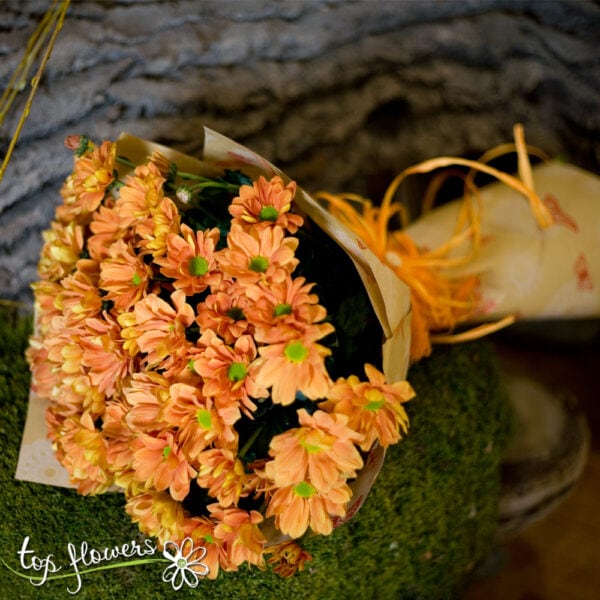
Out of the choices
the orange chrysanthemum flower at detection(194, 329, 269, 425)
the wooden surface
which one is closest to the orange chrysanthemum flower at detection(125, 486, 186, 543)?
the orange chrysanthemum flower at detection(194, 329, 269, 425)

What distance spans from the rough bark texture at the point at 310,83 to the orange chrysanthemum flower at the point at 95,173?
31cm

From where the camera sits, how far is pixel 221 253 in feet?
1.73

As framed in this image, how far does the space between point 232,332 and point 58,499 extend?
34cm

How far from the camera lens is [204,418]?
19.9 inches

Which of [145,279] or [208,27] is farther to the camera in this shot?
[208,27]

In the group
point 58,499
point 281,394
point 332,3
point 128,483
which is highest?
point 332,3

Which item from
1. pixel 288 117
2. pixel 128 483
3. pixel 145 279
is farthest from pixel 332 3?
pixel 128 483

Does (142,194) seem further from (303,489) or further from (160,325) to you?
(303,489)

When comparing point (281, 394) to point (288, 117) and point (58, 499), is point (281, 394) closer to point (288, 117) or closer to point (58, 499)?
point (58, 499)

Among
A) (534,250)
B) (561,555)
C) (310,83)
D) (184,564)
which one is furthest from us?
(561,555)

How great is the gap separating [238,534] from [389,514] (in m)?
0.25

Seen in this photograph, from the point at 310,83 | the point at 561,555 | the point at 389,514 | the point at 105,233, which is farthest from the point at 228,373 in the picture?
the point at 561,555

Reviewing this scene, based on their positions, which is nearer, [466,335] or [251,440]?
[251,440]

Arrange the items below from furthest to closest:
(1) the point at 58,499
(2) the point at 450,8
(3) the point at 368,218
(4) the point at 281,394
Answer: (2) the point at 450,8 < (3) the point at 368,218 < (1) the point at 58,499 < (4) the point at 281,394
